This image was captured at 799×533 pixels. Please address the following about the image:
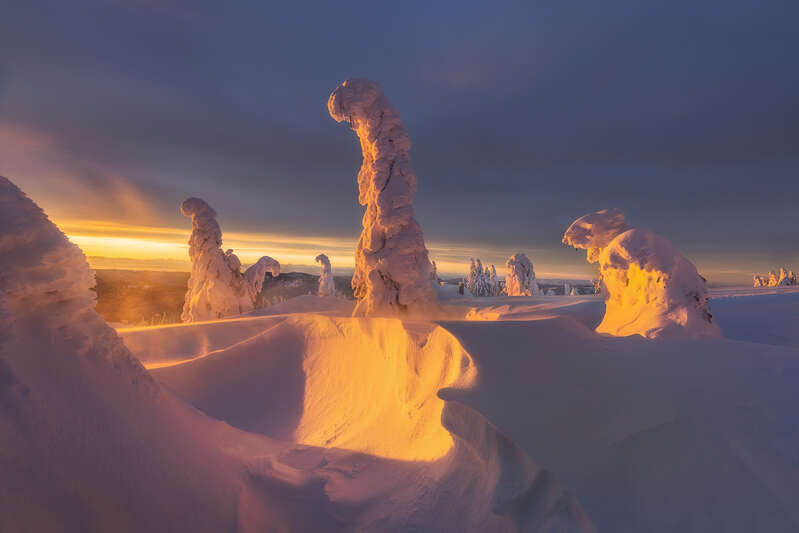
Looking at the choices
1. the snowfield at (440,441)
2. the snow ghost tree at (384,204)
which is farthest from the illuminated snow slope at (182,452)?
the snow ghost tree at (384,204)

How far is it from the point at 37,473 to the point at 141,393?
128 cm

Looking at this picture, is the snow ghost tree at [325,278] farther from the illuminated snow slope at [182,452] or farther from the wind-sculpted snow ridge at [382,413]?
the illuminated snow slope at [182,452]

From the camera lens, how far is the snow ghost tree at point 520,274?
1276 inches

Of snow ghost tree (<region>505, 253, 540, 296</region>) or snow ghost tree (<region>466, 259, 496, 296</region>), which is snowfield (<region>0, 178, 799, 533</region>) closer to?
snow ghost tree (<region>505, 253, 540, 296</region>)

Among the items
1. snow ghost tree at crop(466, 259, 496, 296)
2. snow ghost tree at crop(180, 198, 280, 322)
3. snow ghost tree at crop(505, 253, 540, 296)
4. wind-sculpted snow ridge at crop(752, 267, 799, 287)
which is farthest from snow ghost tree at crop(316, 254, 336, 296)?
wind-sculpted snow ridge at crop(752, 267, 799, 287)

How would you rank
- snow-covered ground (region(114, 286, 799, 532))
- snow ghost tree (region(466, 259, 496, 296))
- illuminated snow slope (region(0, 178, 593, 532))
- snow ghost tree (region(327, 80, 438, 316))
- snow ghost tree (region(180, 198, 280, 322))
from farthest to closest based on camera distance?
snow ghost tree (region(466, 259, 496, 296)) → snow ghost tree (region(180, 198, 280, 322)) → snow ghost tree (region(327, 80, 438, 316)) → snow-covered ground (region(114, 286, 799, 532)) → illuminated snow slope (region(0, 178, 593, 532))

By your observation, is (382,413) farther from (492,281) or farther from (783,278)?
(783,278)

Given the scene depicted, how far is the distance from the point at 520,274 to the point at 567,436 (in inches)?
1215

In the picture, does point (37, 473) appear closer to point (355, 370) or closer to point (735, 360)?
point (355, 370)

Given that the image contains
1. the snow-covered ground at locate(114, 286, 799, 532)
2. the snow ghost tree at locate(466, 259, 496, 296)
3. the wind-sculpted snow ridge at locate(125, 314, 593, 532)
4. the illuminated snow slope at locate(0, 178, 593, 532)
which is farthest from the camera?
the snow ghost tree at locate(466, 259, 496, 296)

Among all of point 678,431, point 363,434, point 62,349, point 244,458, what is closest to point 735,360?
point 678,431

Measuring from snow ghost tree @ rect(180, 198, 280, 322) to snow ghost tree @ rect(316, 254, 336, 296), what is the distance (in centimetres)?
1290

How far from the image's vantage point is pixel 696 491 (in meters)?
2.80

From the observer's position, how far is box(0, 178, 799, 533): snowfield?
267 centimetres
